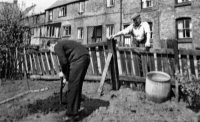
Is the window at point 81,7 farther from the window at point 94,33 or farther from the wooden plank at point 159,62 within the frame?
the wooden plank at point 159,62

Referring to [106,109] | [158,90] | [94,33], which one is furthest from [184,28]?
[106,109]

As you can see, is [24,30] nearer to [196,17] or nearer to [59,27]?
[196,17]

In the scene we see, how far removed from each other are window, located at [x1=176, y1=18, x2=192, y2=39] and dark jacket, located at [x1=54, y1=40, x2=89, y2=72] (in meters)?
16.2

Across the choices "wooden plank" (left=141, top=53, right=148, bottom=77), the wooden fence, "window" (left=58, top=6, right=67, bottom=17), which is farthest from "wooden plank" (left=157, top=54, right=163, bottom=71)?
"window" (left=58, top=6, right=67, bottom=17)

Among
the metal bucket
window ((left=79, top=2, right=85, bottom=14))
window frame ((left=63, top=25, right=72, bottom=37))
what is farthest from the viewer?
window frame ((left=63, top=25, right=72, bottom=37))

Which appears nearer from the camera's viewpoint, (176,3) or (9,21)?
(9,21)

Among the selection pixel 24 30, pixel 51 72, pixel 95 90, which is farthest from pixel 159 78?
pixel 24 30

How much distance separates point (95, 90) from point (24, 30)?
6.01 meters

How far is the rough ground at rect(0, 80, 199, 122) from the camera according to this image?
4.15 m

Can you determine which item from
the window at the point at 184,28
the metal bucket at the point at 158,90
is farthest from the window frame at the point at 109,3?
the metal bucket at the point at 158,90

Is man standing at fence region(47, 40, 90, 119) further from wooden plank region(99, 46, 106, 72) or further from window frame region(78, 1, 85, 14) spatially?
window frame region(78, 1, 85, 14)

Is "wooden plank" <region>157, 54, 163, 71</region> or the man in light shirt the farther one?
the man in light shirt

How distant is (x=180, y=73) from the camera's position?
5.14 m

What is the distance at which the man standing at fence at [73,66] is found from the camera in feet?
13.3
